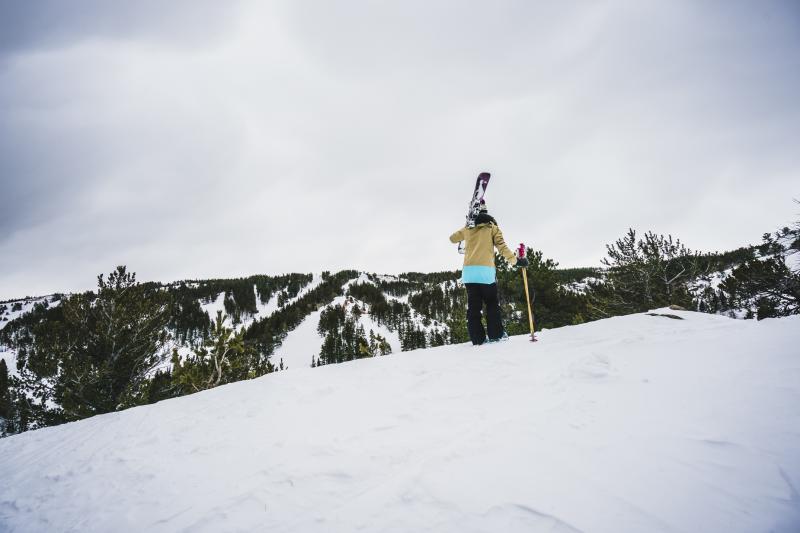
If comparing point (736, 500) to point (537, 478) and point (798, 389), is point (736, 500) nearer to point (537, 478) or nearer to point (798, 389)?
point (537, 478)

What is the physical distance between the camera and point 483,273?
205 inches

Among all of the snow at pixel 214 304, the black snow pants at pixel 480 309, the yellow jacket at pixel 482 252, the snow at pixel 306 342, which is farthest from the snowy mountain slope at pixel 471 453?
the snow at pixel 214 304

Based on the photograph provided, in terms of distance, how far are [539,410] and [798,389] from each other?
148 centimetres

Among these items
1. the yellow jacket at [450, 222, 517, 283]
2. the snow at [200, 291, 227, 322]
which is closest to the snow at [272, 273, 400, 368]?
the snow at [200, 291, 227, 322]

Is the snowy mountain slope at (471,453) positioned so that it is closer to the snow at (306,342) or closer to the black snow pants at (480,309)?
the black snow pants at (480,309)

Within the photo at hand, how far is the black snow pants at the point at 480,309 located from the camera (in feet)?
17.1

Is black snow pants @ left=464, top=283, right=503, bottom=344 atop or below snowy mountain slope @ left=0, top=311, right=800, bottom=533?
atop

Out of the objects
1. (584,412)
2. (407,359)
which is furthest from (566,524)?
(407,359)

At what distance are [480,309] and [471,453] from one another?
361 cm

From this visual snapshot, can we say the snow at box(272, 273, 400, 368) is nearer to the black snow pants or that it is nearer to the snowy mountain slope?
the black snow pants

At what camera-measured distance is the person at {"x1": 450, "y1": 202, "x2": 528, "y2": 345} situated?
5.21m

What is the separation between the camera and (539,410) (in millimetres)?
2238

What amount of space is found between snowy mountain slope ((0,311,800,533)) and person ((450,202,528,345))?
5.21 ft

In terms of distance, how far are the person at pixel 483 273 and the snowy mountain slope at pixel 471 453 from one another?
5.21 ft
